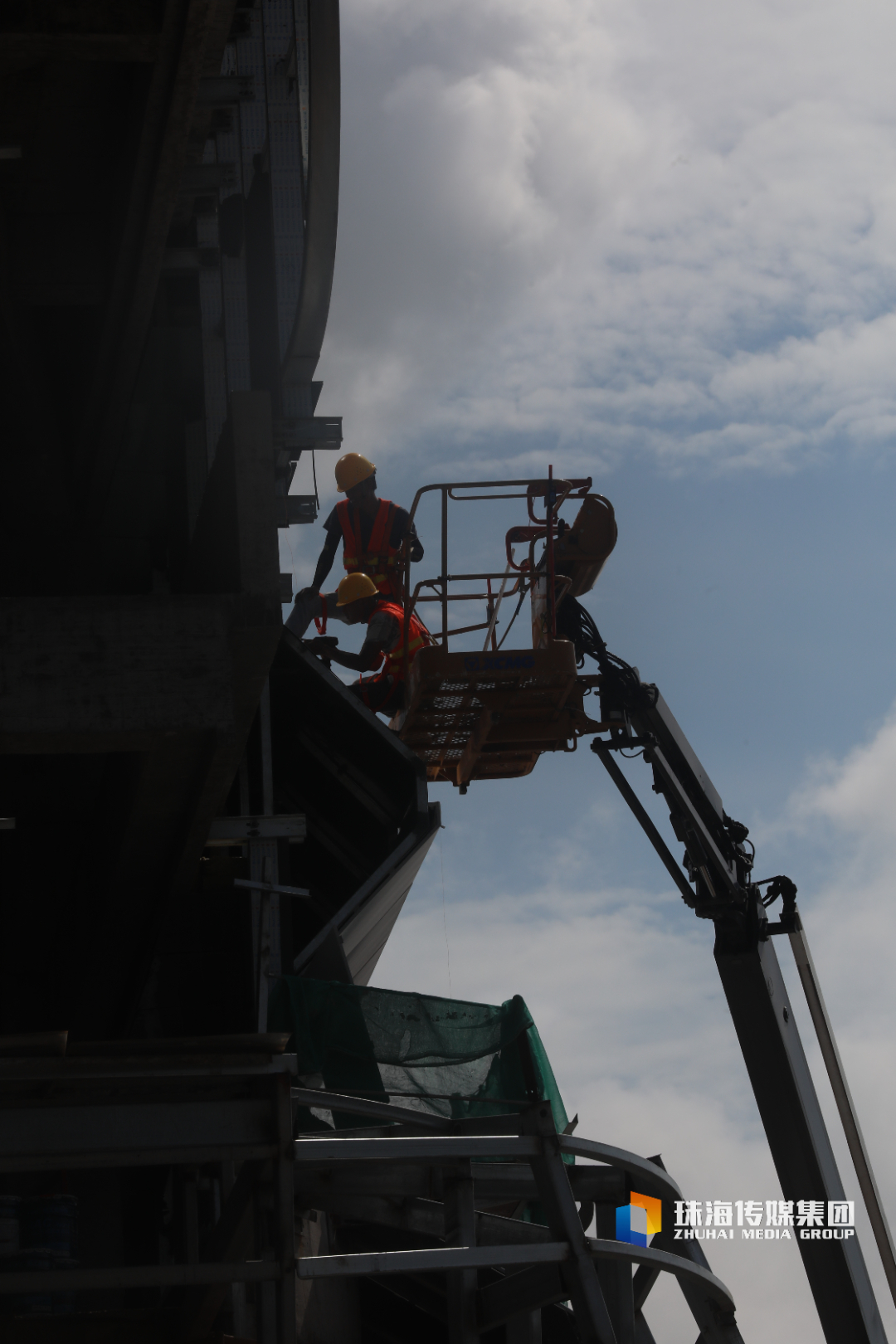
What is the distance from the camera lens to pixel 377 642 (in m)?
13.9

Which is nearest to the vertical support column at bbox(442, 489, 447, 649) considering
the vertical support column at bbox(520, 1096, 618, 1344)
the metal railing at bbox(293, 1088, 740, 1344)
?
the metal railing at bbox(293, 1088, 740, 1344)

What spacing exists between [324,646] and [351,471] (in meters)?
2.75

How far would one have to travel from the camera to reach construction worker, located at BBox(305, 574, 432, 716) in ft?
45.5

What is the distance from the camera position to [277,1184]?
20.5 ft

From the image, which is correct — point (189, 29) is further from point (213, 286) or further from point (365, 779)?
point (365, 779)

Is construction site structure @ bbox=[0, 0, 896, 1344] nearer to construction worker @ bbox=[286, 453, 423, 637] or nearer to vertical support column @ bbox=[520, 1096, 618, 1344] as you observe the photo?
vertical support column @ bbox=[520, 1096, 618, 1344]

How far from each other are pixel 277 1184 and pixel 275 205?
7834 millimetres

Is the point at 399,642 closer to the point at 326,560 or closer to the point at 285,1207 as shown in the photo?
the point at 326,560

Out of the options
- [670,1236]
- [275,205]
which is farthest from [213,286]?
[670,1236]

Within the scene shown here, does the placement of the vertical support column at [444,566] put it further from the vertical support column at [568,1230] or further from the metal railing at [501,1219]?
the vertical support column at [568,1230]

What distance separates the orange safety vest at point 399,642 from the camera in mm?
13914

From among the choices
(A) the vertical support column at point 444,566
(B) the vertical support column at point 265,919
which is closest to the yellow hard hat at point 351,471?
(A) the vertical support column at point 444,566

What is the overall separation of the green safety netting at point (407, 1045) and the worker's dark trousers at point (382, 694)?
4.24m

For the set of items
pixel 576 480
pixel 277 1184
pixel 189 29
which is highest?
pixel 576 480
